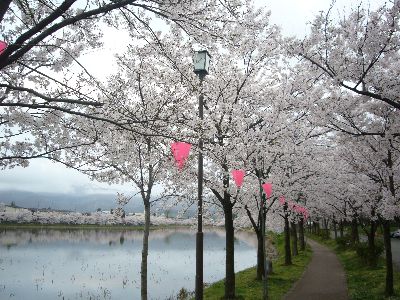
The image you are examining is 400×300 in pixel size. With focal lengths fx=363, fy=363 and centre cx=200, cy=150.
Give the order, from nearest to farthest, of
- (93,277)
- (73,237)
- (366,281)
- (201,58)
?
(201,58), (366,281), (93,277), (73,237)

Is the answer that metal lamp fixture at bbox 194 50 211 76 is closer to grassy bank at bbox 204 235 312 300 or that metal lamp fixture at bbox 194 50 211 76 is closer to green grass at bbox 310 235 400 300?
grassy bank at bbox 204 235 312 300

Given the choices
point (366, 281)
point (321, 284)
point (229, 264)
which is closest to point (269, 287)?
point (321, 284)

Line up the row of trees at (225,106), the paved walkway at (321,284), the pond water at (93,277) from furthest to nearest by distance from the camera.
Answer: the pond water at (93,277)
the paved walkway at (321,284)
the row of trees at (225,106)

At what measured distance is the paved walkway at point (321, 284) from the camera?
13.2 meters

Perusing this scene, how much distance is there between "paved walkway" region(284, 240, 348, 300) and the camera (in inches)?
521

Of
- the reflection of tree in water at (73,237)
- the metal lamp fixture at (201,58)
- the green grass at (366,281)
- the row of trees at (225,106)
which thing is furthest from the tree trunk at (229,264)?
the reflection of tree in water at (73,237)

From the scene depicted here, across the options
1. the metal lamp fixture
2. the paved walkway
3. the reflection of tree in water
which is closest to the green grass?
the paved walkway

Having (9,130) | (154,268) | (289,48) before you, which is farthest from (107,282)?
(289,48)

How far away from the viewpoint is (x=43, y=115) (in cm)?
648

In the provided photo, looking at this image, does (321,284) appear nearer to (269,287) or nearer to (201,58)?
(269,287)

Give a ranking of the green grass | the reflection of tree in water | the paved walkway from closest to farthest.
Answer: the green grass, the paved walkway, the reflection of tree in water

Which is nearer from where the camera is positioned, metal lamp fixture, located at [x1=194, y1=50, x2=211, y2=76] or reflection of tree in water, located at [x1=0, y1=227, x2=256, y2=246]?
metal lamp fixture, located at [x1=194, y1=50, x2=211, y2=76]

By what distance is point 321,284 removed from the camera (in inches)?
623

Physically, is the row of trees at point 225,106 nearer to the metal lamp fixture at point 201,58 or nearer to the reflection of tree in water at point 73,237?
the metal lamp fixture at point 201,58
